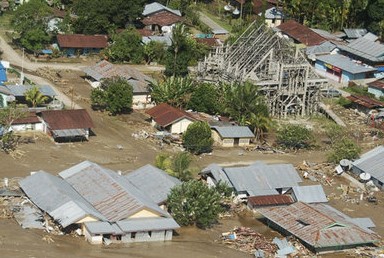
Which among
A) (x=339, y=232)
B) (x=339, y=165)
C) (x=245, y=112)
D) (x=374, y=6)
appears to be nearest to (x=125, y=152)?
(x=245, y=112)

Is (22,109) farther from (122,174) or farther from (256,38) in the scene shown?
(256,38)

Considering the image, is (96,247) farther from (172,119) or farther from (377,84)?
(377,84)

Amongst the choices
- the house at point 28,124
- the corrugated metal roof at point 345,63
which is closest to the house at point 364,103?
the corrugated metal roof at point 345,63

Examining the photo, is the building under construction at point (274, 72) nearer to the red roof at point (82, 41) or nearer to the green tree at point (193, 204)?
the red roof at point (82, 41)

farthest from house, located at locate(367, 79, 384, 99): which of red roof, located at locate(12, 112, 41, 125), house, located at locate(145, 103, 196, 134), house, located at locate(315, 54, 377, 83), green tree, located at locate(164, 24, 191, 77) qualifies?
red roof, located at locate(12, 112, 41, 125)

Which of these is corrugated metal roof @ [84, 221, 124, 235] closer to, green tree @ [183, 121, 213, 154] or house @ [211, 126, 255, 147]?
green tree @ [183, 121, 213, 154]

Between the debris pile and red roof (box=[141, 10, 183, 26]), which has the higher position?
red roof (box=[141, 10, 183, 26])

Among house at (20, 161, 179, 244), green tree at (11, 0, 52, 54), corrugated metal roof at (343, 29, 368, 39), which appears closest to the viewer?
house at (20, 161, 179, 244)

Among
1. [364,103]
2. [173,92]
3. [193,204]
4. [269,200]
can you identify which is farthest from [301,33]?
[193,204]
